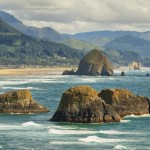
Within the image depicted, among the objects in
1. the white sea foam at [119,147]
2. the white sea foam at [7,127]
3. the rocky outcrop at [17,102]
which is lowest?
the white sea foam at [119,147]

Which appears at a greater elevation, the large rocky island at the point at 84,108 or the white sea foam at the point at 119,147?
the large rocky island at the point at 84,108

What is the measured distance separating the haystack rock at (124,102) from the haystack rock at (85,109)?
21.0 feet

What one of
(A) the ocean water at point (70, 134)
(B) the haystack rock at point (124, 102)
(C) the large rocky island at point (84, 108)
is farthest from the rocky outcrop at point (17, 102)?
(B) the haystack rock at point (124, 102)

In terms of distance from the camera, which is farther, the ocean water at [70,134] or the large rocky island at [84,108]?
the large rocky island at [84,108]

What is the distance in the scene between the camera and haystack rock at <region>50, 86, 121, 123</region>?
91.2 m

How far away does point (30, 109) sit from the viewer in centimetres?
10750

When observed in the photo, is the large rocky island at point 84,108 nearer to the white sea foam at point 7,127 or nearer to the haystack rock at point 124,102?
the haystack rock at point 124,102

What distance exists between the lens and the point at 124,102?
101m

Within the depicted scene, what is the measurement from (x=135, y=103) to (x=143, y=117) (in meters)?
2.86

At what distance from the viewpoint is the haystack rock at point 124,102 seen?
10053cm

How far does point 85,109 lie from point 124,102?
11.9 metres

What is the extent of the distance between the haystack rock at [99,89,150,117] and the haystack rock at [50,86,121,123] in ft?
21.0

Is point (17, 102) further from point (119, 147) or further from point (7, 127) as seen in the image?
point (119, 147)

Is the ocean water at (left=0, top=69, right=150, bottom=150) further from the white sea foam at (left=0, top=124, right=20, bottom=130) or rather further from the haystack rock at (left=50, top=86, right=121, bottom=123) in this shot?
the haystack rock at (left=50, top=86, right=121, bottom=123)
